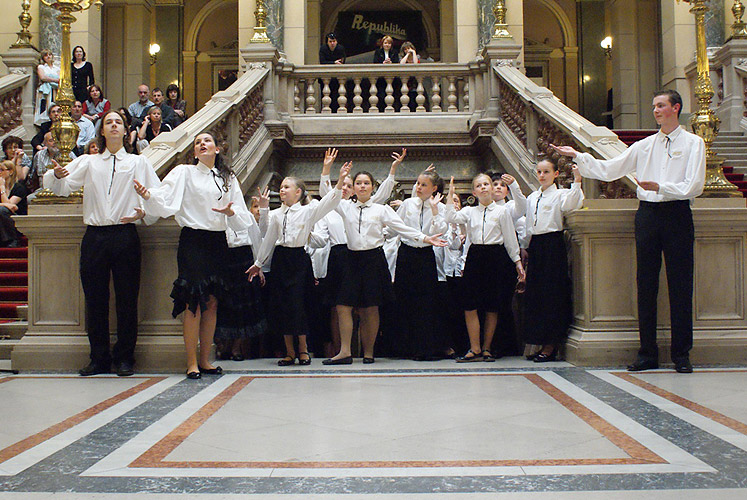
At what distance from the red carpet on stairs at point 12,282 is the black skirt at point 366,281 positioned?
3.65 meters

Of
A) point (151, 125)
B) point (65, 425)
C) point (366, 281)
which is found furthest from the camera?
point (151, 125)

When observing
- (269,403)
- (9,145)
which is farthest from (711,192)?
(9,145)

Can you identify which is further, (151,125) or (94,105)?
(94,105)

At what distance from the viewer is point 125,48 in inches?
839

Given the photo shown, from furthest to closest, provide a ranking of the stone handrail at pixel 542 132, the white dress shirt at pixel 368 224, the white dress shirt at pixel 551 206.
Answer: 1. the stone handrail at pixel 542 132
2. the white dress shirt at pixel 368 224
3. the white dress shirt at pixel 551 206

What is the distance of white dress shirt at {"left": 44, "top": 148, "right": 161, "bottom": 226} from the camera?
631 centimetres

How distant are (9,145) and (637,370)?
879 cm

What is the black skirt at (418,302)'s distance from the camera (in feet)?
24.2

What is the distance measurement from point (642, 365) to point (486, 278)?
1603 millimetres

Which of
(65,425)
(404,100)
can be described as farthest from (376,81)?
(65,425)

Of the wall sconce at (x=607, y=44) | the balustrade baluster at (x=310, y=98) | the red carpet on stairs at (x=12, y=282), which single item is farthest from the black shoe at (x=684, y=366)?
the wall sconce at (x=607, y=44)

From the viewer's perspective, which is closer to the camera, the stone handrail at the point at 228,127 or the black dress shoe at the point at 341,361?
the black dress shoe at the point at 341,361

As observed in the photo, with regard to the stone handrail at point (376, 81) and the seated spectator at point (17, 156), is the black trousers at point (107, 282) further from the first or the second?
the stone handrail at point (376, 81)

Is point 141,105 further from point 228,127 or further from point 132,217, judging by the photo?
point 132,217
